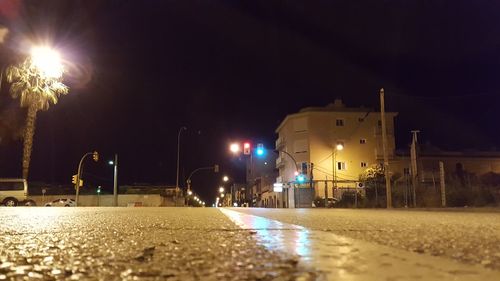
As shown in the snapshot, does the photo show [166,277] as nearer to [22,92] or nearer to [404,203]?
[22,92]

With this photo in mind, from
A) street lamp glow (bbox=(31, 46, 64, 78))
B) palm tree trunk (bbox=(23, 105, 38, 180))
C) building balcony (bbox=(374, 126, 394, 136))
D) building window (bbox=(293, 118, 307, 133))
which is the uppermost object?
building window (bbox=(293, 118, 307, 133))

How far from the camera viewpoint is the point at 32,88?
2745cm

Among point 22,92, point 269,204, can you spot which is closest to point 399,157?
point 269,204

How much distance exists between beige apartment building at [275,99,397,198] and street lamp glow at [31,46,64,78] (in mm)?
47754

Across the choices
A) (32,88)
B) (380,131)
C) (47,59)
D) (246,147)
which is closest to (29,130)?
(32,88)

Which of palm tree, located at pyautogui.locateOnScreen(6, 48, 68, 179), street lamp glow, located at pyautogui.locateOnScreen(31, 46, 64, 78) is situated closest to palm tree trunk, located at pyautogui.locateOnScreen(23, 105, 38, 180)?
palm tree, located at pyautogui.locateOnScreen(6, 48, 68, 179)

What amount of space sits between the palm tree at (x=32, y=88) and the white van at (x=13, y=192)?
54.4 ft

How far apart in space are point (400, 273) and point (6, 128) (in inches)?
1120

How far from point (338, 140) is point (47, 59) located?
51296mm

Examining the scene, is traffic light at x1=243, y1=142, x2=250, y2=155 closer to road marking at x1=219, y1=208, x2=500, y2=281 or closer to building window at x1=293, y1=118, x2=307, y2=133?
building window at x1=293, y1=118, x2=307, y2=133

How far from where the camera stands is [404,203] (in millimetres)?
35188

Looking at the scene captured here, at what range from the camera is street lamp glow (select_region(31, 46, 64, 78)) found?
2103cm

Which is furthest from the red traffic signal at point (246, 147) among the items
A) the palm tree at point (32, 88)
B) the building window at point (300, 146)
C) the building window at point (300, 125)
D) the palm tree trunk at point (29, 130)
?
the building window at point (300, 125)

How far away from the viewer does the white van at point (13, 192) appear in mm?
45844
